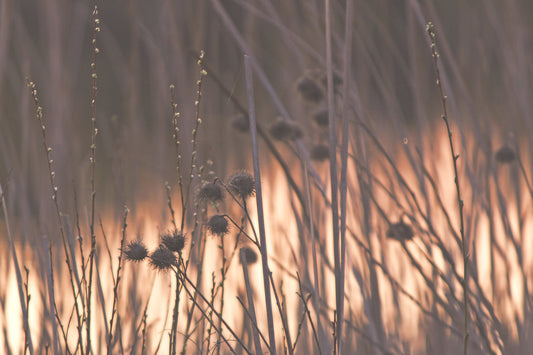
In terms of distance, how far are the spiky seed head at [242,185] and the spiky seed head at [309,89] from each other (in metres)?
0.42

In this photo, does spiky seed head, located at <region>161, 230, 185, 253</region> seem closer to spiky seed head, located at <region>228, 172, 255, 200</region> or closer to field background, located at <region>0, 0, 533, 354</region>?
spiky seed head, located at <region>228, 172, 255, 200</region>

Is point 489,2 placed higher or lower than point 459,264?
higher

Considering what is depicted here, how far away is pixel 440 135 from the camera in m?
1.49

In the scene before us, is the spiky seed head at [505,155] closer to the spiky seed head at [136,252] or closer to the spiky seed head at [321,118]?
the spiky seed head at [321,118]

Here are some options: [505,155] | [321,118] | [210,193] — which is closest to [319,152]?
[321,118]

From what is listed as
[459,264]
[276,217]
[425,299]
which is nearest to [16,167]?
[276,217]

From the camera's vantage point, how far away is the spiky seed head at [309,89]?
101 centimetres

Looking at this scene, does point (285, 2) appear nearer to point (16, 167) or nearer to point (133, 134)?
point (133, 134)

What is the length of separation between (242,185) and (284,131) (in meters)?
0.31

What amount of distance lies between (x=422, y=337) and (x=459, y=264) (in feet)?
0.61

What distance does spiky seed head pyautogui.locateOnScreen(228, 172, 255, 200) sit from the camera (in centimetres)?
61

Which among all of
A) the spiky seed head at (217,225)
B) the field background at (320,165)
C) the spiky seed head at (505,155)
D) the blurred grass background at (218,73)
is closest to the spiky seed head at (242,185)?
the spiky seed head at (217,225)

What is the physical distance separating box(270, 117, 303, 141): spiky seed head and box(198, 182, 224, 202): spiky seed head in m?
0.21

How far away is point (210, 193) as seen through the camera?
660 millimetres
